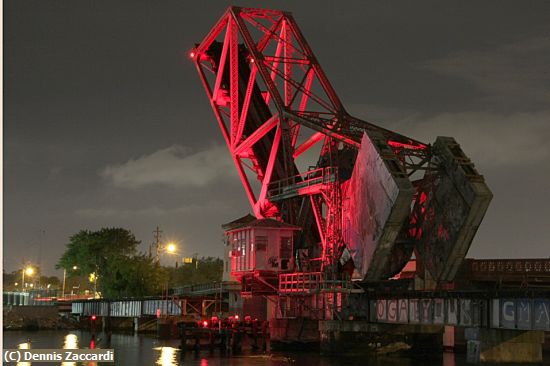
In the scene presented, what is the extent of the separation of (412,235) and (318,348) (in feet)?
34.4

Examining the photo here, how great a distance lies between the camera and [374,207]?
49.0 metres

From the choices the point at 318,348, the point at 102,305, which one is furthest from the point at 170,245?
the point at 318,348

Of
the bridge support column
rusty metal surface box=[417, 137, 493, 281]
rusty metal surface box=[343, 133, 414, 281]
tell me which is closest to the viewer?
the bridge support column

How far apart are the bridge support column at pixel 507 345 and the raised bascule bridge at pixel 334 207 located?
1017mm

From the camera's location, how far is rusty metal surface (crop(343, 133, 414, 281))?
1818 inches

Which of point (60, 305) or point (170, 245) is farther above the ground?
point (170, 245)

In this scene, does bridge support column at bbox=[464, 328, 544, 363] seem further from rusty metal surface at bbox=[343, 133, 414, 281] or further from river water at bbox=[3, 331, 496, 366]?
rusty metal surface at bbox=[343, 133, 414, 281]

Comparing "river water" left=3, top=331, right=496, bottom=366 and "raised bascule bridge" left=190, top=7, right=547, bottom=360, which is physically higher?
"raised bascule bridge" left=190, top=7, right=547, bottom=360

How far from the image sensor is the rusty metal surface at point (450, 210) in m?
47.7

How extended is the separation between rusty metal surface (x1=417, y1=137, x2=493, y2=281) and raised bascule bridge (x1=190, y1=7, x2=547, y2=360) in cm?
7

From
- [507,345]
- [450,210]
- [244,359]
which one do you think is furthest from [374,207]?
[507,345]

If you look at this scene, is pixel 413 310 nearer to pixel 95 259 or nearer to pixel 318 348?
pixel 318 348

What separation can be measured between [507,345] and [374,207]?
43.6ft

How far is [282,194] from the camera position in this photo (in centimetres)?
6209
